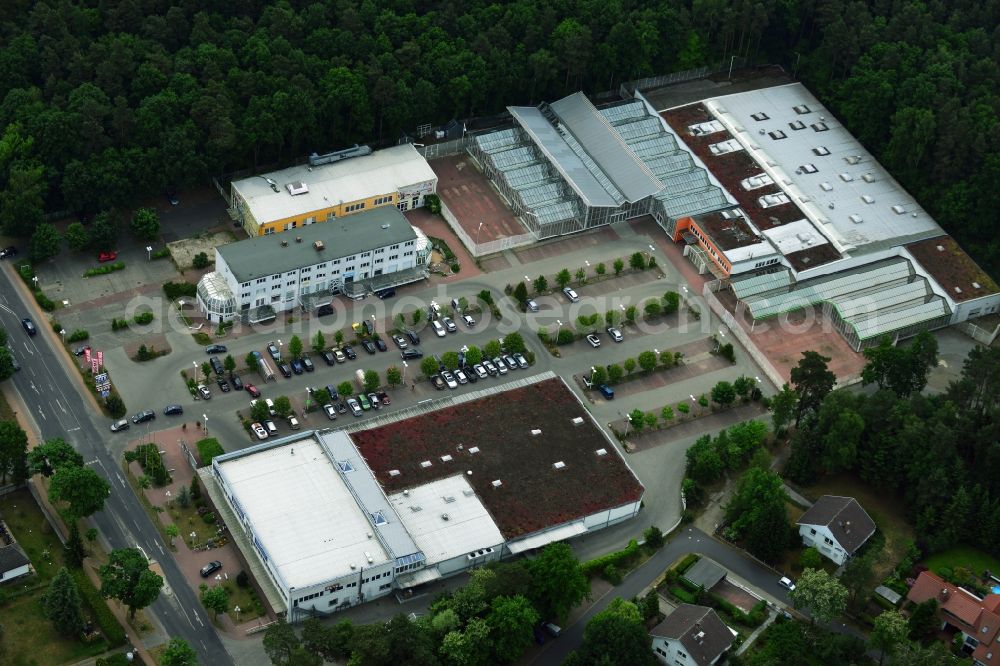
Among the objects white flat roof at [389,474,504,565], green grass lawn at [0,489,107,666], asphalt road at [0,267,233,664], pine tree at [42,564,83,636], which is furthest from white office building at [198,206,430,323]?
pine tree at [42,564,83,636]

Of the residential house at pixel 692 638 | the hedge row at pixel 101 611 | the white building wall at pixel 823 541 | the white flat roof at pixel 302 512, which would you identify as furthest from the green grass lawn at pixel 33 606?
the white building wall at pixel 823 541

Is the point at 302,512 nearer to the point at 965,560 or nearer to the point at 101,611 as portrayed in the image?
the point at 101,611

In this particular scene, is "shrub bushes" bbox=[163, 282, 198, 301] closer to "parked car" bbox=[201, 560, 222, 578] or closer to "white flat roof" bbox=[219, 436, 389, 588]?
"white flat roof" bbox=[219, 436, 389, 588]

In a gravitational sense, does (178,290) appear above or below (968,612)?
above

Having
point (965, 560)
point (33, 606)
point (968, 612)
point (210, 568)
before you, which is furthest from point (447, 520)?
point (965, 560)

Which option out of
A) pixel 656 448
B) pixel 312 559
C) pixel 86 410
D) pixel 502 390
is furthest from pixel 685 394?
pixel 86 410

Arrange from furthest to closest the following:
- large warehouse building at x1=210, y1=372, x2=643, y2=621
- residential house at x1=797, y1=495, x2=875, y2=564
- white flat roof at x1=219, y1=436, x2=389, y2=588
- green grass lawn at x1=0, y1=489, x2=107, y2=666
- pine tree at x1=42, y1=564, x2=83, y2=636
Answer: residential house at x1=797, y1=495, x2=875, y2=564
large warehouse building at x1=210, y1=372, x2=643, y2=621
white flat roof at x1=219, y1=436, x2=389, y2=588
green grass lawn at x1=0, y1=489, x2=107, y2=666
pine tree at x1=42, y1=564, x2=83, y2=636
